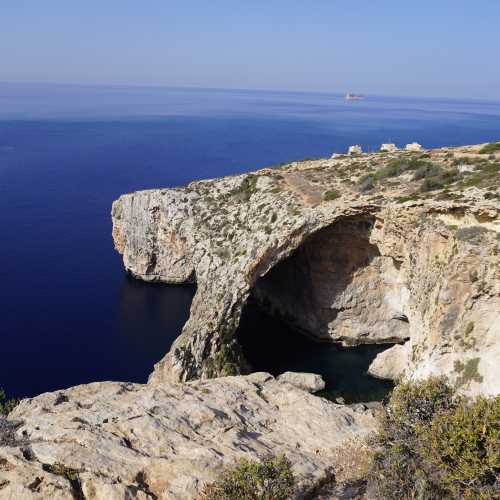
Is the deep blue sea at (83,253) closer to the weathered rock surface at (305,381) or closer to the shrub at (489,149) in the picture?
the weathered rock surface at (305,381)

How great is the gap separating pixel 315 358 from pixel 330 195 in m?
13.3

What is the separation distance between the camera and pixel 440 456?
13.9 m

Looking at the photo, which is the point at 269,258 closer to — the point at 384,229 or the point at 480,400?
the point at 384,229

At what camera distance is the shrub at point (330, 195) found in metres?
36.1

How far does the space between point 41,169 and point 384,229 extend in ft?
310

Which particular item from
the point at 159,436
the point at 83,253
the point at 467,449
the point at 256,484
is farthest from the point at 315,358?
the point at 83,253

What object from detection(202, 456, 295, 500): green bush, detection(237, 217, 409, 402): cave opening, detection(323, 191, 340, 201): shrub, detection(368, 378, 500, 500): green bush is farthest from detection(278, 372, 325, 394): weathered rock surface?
detection(202, 456, 295, 500): green bush

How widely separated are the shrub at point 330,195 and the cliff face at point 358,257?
0.62ft

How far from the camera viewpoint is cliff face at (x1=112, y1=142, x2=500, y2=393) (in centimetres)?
2700

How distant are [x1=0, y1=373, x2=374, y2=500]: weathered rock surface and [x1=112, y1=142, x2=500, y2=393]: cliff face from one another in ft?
26.1

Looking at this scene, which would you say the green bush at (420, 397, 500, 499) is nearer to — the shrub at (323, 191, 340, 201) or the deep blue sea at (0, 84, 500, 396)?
the shrub at (323, 191, 340, 201)

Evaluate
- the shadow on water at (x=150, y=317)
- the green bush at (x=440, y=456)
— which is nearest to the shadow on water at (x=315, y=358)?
the shadow on water at (x=150, y=317)

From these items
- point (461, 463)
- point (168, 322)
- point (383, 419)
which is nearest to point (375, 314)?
point (168, 322)

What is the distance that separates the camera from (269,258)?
35.9m
